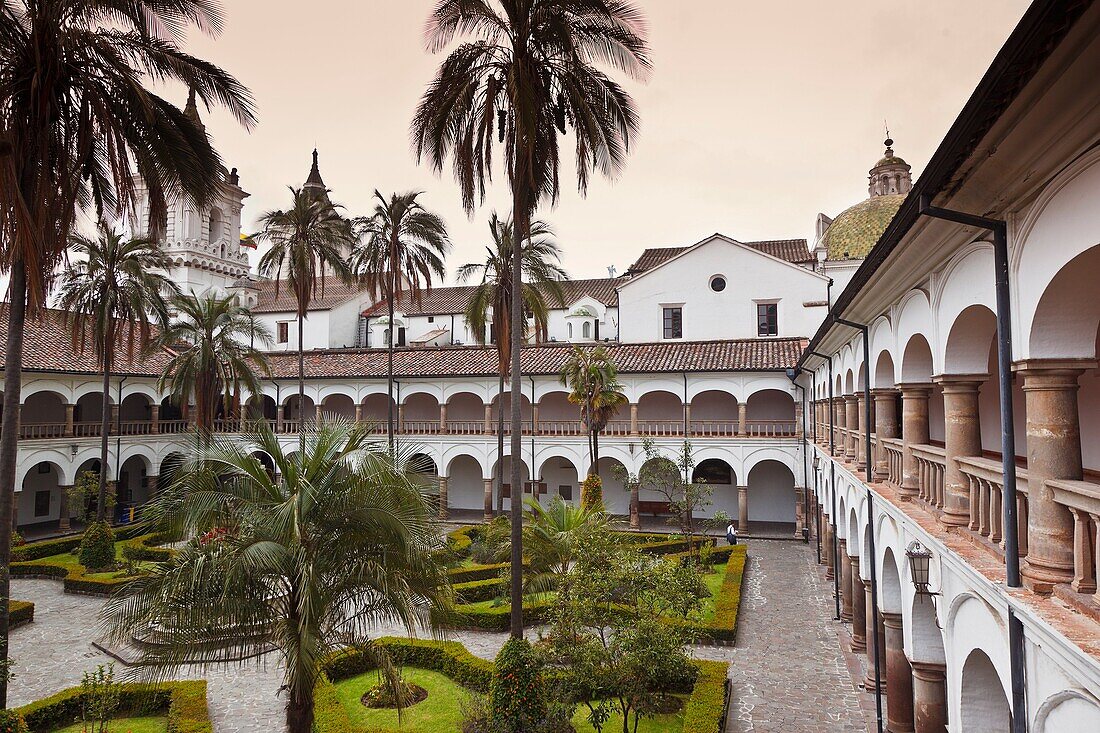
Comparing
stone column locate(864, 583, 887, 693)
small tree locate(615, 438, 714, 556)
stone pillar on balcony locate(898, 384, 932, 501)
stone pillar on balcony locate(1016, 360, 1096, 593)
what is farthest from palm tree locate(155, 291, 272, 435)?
stone pillar on balcony locate(1016, 360, 1096, 593)

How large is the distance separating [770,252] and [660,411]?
12.1 metres

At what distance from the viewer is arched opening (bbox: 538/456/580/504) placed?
3459cm

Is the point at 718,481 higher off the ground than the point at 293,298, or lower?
lower

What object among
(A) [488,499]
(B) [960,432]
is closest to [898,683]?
(B) [960,432]

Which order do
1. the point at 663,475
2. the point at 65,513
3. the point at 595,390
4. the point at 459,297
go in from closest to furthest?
1. the point at 595,390
2. the point at 65,513
3. the point at 663,475
4. the point at 459,297

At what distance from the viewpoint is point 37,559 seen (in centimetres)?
2442

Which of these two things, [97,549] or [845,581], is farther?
[97,549]

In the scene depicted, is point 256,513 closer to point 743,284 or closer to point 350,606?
point 350,606

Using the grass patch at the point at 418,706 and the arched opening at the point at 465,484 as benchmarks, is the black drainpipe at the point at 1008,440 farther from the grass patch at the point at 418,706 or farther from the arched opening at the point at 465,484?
the arched opening at the point at 465,484

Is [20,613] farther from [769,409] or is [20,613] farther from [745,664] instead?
[769,409]

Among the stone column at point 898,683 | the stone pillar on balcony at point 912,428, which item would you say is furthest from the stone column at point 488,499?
the stone pillar on balcony at point 912,428

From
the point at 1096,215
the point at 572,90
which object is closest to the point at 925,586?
the point at 1096,215

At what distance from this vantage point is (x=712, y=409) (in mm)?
32844

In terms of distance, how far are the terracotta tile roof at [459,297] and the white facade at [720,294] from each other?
20.1ft
